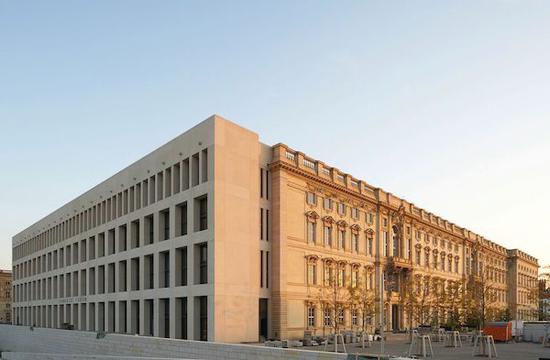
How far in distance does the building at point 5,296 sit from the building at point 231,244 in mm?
86271

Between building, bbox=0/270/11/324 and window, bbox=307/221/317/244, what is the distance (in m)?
123

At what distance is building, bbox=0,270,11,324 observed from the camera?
153m

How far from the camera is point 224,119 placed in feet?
159

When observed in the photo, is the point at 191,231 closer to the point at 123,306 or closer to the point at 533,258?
the point at 123,306

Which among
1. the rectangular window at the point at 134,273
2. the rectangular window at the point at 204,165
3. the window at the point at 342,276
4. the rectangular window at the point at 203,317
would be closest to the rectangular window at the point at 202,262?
the rectangular window at the point at 203,317

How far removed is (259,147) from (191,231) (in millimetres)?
9485

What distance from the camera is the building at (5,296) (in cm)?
15338

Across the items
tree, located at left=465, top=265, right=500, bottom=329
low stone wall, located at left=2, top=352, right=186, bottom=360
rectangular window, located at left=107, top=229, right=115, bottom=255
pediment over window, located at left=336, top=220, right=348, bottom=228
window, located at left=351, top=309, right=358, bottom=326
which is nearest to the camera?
low stone wall, located at left=2, top=352, right=186, bottom=360

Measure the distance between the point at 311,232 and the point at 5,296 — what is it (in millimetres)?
126629

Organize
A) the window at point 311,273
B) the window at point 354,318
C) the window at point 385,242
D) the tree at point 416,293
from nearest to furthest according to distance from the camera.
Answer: the window at point 311,273 → the window at point 354,318 → the tree at point 416,293 → the window at point 385,242

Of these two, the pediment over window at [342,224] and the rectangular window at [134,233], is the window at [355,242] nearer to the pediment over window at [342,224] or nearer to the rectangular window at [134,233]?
the pediment over window at [342,224]

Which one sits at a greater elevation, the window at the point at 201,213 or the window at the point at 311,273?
the window at the point at 201,213

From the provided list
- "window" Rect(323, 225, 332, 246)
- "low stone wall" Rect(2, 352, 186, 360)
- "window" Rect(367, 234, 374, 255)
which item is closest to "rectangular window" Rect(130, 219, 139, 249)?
"window" Rect(323, 225, 332, 246)

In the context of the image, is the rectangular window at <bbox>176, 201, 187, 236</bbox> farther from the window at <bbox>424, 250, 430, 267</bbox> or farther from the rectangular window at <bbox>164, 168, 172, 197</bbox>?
the window at <bbox>424, 250, 430, 267</bbox>
